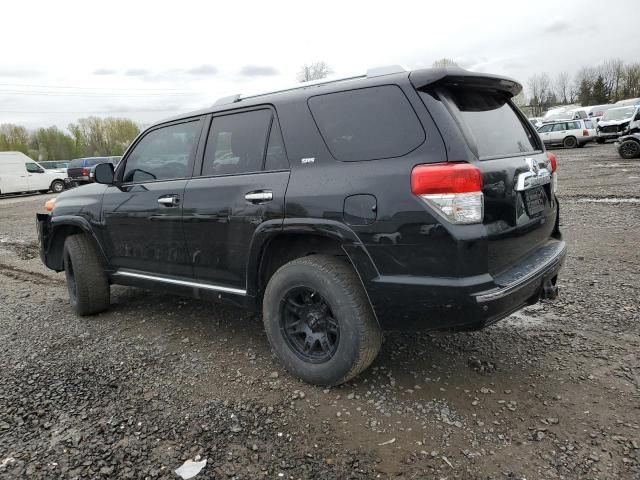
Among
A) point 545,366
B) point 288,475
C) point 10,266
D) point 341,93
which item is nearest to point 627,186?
point 545,366

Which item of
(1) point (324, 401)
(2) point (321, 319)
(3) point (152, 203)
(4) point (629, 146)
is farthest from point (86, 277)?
(4) point (629, 146)

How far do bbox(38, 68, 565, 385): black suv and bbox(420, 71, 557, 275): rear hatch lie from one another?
0.01 meters

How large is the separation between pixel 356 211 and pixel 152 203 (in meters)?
1.89

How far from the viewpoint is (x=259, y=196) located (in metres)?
3.01

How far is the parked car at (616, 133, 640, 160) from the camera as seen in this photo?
590 inches

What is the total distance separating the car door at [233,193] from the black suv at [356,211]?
0.03 feet

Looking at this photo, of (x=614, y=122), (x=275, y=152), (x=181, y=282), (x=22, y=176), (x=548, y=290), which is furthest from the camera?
(x=614, y=122)

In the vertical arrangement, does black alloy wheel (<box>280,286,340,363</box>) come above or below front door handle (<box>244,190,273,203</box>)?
below

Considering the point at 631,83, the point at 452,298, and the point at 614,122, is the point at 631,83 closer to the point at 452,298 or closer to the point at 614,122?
the point at 614,122

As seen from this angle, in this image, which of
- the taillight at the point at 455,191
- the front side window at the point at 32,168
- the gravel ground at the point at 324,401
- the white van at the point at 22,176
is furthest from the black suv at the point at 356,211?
the front side window at the point at 32,168

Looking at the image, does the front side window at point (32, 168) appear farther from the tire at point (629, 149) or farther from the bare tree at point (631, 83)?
the bare tree at point (631, 83)

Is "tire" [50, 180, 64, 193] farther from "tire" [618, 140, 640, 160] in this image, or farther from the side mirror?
"tire" [618, 140, 640, 160]

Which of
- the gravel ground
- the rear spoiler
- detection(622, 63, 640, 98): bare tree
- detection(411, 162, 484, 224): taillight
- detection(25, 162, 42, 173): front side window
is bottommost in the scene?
the gravel ground

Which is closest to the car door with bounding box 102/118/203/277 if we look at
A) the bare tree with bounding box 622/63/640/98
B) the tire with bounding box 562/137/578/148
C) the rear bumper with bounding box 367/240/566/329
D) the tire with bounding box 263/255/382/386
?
the tire with bounding box 263/255/382/386
